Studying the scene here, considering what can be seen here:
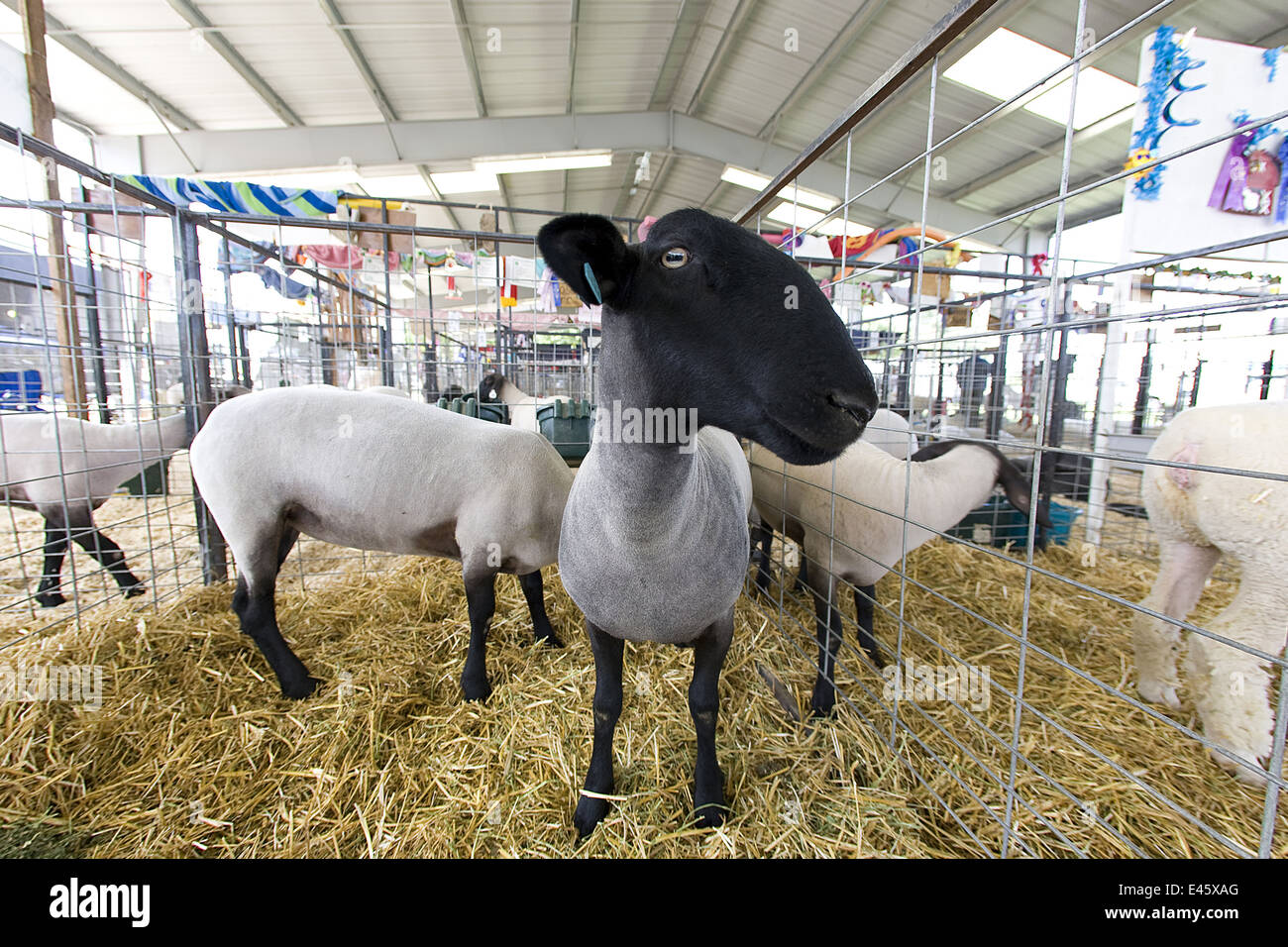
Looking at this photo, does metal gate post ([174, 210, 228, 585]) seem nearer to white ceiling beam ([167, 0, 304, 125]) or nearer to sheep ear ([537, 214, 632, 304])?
sheep ear ([537, 214, 632, 304])

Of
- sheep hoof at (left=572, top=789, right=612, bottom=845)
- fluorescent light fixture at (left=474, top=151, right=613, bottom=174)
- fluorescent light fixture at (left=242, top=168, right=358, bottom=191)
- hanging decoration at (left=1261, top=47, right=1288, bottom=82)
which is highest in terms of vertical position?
fluorescent light fixture at (left=474, top=151, right=613, bottom=174)

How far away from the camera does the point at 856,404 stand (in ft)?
3.82

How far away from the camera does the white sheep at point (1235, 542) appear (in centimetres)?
193

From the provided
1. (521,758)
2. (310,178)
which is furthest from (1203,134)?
(310,178)

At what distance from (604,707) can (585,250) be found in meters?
1.60

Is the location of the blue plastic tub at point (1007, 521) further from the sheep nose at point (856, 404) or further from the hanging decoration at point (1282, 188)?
the sheep nose at point (856, 404)

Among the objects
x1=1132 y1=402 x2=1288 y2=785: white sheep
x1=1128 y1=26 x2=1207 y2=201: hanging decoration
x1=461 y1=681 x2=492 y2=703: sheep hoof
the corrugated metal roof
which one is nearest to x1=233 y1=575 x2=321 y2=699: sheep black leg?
x1=461 y1=681 x2=492 y2=703: sheep hoof

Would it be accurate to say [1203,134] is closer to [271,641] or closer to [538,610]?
[538,610]

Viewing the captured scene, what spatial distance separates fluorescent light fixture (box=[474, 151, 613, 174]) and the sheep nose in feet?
40.9

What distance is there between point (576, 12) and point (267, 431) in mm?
8681

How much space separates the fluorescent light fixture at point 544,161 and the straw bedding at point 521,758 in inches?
455

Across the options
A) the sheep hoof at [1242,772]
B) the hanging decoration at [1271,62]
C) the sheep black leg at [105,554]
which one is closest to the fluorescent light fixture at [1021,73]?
the hanging decoration at [1271,62]

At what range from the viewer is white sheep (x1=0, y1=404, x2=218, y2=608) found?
339 cm
